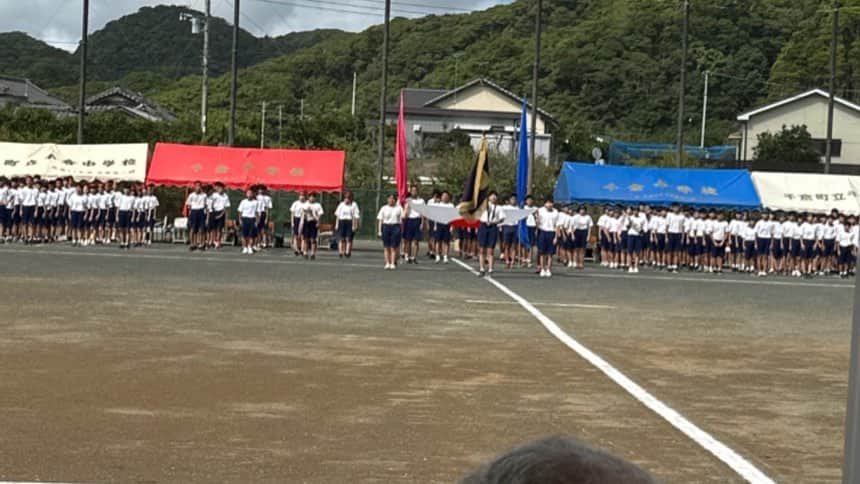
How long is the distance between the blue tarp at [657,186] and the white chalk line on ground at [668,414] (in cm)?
2110

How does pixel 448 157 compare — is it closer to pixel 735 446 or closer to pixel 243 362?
pixel 243 362

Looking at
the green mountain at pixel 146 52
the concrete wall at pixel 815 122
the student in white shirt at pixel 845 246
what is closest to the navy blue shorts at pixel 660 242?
the student in white shirt at pixel 845 246

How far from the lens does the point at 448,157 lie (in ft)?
180

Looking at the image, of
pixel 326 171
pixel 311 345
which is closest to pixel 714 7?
pixel 326 171

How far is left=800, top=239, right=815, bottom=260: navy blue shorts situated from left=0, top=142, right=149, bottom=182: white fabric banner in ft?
63.9

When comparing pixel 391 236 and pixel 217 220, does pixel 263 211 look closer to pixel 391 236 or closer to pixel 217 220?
pixel 217 220

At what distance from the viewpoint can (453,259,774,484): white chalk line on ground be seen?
822cm

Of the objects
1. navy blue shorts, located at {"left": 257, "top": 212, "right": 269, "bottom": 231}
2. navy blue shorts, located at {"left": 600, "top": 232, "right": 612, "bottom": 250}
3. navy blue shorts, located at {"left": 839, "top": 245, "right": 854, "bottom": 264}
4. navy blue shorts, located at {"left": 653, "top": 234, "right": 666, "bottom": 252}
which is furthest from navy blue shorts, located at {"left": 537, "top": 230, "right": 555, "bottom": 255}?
navy blue shorts, located at {"left": 839, "top": 245, "right": 854, "bottom": 264}

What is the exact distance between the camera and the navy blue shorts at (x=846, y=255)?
3706 centimetres

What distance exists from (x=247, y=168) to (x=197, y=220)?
373cm

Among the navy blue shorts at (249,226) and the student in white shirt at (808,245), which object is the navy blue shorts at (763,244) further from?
the navy blue shorts at (249,226)

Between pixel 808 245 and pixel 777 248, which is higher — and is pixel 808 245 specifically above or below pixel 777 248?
above

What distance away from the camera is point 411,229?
3381 cm

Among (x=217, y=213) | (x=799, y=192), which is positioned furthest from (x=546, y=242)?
(x=799, y=192)
